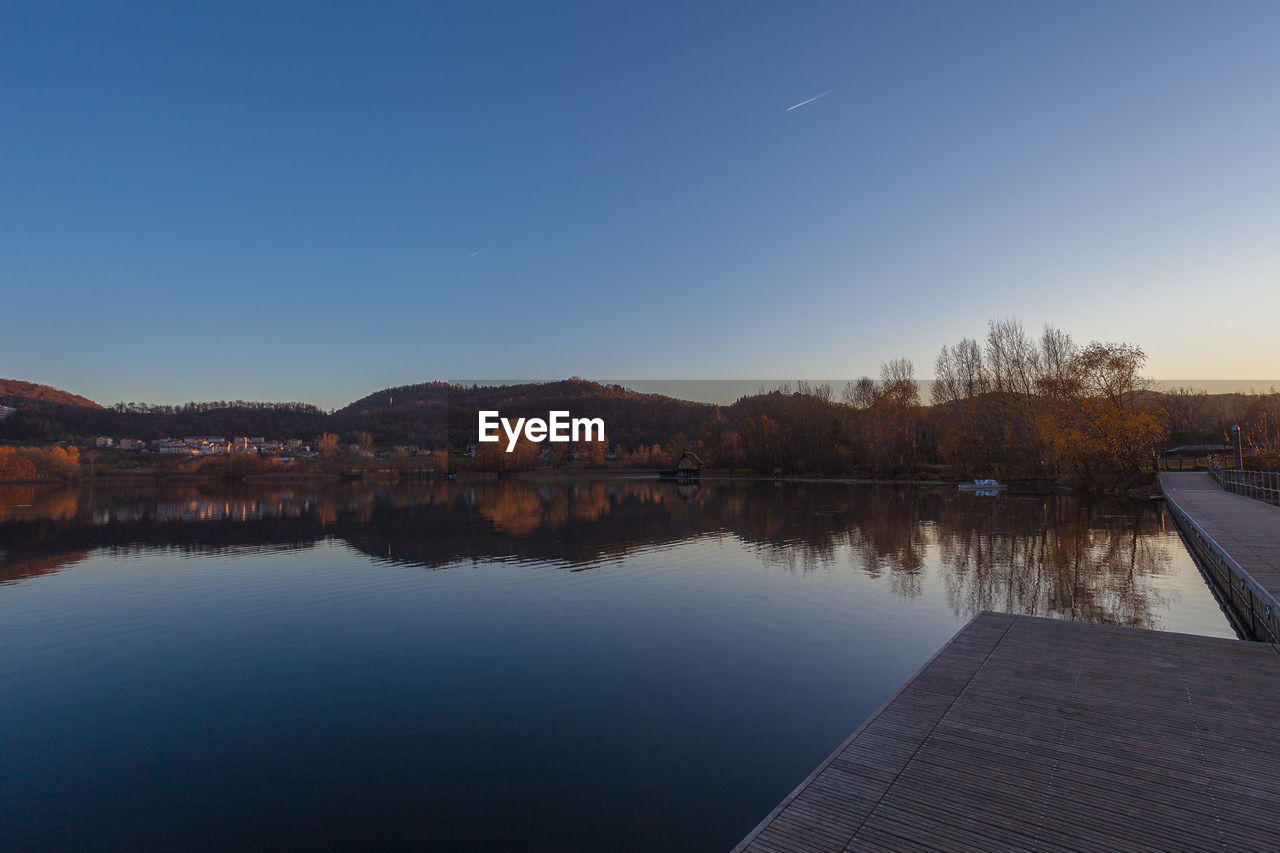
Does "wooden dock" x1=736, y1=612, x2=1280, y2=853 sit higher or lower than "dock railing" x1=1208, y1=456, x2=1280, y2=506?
lower

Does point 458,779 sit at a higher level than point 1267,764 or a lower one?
lower

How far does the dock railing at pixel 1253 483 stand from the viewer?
2349 cm

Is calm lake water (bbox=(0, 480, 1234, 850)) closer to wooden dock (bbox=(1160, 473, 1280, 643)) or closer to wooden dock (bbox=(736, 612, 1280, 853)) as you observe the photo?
wooden dock (bbox=(1160, 473, 1280, 643))

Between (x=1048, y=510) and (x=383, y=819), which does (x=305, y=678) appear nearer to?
(x=383, y=819)

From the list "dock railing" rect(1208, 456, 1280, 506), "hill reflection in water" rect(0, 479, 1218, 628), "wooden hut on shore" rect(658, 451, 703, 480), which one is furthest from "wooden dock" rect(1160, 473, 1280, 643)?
"wooden hut on shore" rect(658, 451, 703, 480)

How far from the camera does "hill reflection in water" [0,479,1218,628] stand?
1566cm

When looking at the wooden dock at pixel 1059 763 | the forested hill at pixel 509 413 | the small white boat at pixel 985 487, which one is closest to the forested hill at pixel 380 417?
the forested hill at pixel 509 413

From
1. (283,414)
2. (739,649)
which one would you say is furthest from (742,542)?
(283,414)

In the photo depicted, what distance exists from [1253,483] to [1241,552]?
20.3 metres

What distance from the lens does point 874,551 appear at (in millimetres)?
21438

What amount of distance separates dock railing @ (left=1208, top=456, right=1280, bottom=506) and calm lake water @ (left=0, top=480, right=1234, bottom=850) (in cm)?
395

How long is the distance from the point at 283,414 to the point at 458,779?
145968 millimetres

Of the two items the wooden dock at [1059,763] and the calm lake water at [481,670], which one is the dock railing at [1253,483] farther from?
the wooden dock at [1059,763]

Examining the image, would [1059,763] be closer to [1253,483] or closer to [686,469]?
[1253,483]
